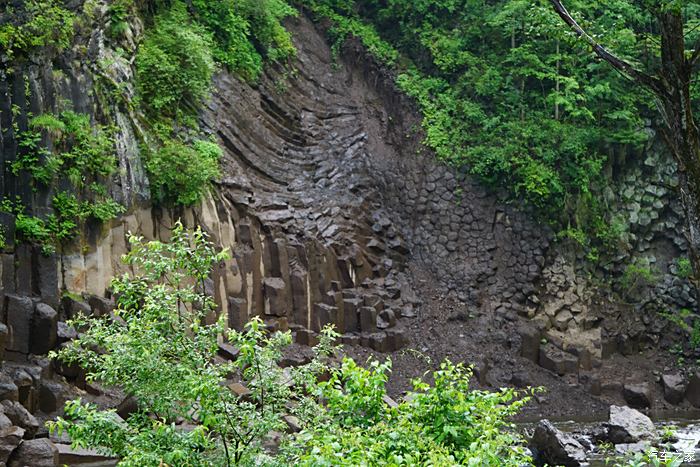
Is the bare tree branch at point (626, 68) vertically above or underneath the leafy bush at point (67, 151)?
underneath

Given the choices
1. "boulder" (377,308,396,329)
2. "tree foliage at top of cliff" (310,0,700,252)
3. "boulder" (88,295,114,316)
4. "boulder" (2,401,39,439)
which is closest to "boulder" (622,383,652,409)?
"tree foliage at top of cliff" (310,0,700,252)

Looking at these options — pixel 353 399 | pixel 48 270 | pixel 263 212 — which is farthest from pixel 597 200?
pixel 353 399

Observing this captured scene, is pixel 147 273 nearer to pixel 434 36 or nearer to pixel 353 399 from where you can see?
pixel 353 399

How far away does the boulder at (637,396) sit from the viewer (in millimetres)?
27672

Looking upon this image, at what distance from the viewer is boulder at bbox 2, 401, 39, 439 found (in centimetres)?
1501

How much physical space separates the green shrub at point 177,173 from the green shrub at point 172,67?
163 centimetres

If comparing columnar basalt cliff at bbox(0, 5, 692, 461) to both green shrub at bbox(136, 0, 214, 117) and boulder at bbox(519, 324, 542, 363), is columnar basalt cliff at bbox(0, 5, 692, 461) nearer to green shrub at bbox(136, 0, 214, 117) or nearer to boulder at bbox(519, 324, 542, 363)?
boulder at bbox(519, 324, 542, 363)

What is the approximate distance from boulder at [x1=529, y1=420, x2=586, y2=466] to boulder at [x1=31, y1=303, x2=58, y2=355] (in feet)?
35.7

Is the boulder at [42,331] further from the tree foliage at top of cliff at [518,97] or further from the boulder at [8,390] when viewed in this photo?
the tree foliage at top of cliff at [518,97]

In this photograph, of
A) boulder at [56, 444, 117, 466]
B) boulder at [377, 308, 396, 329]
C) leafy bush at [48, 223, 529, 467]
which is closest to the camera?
leafy bush at [48, 223, 529, 467]

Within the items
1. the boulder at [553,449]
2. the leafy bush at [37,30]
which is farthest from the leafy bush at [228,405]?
the leafy bush at [37,30]

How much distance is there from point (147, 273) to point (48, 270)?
9853mm

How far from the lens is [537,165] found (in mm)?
31953

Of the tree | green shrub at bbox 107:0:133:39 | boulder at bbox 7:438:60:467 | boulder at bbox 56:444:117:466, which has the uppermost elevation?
green shrub at bbox 107:0:133:39
